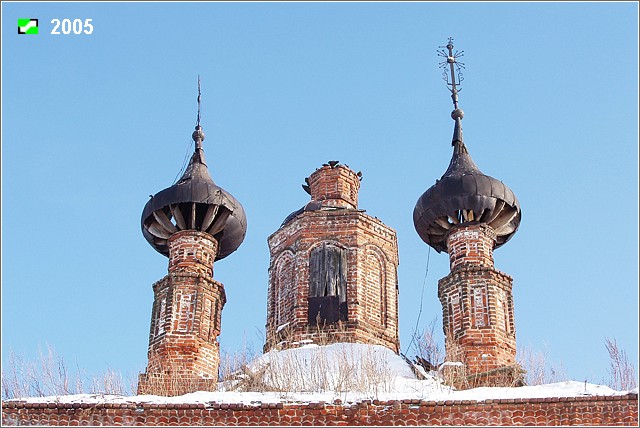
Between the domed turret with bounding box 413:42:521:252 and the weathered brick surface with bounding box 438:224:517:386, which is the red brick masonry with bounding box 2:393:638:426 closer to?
the weathered brick surface with bounding box 438:224:517:386

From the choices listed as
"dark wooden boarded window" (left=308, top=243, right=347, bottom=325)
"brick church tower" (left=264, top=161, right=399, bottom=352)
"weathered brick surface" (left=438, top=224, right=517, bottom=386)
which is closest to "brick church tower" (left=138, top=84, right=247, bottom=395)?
"brick church tower" (left=264, top=161, right=399, bottom=352)

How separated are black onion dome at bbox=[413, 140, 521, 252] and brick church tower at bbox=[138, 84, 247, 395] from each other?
3037 mm

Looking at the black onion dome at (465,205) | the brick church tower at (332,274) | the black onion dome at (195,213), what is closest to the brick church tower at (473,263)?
the black onion dome at (465,205)

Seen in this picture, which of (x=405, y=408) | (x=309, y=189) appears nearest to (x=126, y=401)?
(x=405, y=408)

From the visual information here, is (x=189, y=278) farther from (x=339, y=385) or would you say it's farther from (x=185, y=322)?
(x=339, y=385)

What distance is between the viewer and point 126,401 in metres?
14.2

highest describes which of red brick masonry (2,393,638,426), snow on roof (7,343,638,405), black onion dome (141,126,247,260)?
black onion dome (141,126,247,260)

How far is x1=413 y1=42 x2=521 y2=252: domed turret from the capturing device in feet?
59.4

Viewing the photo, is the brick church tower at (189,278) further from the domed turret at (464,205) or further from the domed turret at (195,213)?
the domed turret at (464,205)

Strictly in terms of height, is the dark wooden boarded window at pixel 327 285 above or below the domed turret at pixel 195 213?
below

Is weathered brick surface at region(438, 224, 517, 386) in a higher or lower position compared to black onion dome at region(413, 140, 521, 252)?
lower

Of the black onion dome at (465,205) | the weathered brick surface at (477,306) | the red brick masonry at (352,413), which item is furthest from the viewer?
the black onion dome at (465,205)

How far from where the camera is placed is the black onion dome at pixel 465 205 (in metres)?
18.1

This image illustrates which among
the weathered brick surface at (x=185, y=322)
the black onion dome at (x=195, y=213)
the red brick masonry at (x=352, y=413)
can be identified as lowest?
the red brick masonry at (x=352, y=413)
